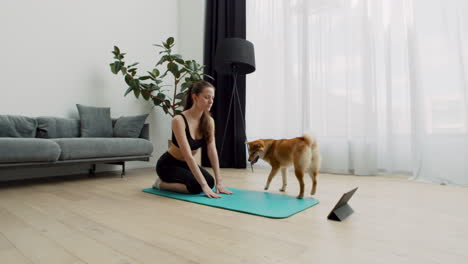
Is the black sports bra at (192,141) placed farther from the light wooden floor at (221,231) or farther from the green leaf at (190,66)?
the green leaf at (190,66)

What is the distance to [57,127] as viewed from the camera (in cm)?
300

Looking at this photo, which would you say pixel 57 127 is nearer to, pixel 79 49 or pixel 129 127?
pixel 129 127

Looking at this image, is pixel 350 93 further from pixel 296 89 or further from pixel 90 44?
pixel 90 44

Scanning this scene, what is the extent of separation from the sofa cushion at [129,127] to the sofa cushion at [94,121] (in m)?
0.10

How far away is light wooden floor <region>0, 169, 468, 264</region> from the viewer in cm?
99

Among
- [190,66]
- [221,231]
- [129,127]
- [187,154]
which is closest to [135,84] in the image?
[129,127]

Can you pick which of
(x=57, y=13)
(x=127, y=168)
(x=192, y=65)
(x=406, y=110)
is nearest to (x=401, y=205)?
(x=406, y=110)

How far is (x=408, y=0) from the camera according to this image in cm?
284

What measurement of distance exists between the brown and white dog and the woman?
1.20 ft

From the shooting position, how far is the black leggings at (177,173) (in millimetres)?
2004

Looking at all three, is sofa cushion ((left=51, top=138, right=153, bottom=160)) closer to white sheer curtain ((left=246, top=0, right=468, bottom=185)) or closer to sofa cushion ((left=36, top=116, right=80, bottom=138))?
sofa cushion ((left=36, top=116, right=80, bottom=138))

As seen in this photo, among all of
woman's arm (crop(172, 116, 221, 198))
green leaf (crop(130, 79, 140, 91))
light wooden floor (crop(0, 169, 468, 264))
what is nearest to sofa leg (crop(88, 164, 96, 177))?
green leaf (crop(130, 79, 140, 91))

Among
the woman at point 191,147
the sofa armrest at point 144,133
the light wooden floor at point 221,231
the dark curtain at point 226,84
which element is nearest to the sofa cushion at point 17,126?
the light wooden floor at point 221,231

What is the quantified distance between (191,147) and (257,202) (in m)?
0.65
